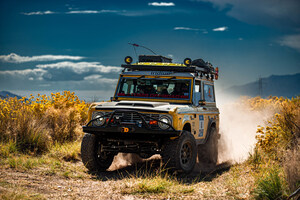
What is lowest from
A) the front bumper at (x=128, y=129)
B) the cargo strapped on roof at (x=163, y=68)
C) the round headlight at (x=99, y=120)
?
the front bumper at (x=128, y=129)

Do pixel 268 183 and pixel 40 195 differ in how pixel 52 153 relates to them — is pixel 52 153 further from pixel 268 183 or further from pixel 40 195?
pixel 268 183

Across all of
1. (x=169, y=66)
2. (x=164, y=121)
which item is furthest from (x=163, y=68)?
(x=164, y=121)

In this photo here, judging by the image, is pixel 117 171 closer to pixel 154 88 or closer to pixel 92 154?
pixel 92 154

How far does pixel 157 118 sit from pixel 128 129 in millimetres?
698

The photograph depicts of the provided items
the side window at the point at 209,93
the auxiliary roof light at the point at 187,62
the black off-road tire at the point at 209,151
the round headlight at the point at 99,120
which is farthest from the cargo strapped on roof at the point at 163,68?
the round headlight at the point at 99,120

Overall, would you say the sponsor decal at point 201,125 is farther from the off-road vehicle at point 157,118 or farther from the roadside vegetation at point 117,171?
the roadside vegetation at point 117,171

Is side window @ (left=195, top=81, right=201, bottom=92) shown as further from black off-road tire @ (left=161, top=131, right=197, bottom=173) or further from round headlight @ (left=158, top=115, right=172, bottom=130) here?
round headlight @ (left=158, top=115, right=172, bottom=130)

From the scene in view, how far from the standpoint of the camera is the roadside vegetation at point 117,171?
22.6 feet

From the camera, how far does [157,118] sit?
27.8 ft

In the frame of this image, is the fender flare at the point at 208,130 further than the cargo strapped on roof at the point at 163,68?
Yes

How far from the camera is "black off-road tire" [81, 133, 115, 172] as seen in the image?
916 cm

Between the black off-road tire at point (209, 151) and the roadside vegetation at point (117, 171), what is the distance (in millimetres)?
1002

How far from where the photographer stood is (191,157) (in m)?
9.24

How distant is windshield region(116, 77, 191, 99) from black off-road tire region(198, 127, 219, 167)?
1866 millimetres
